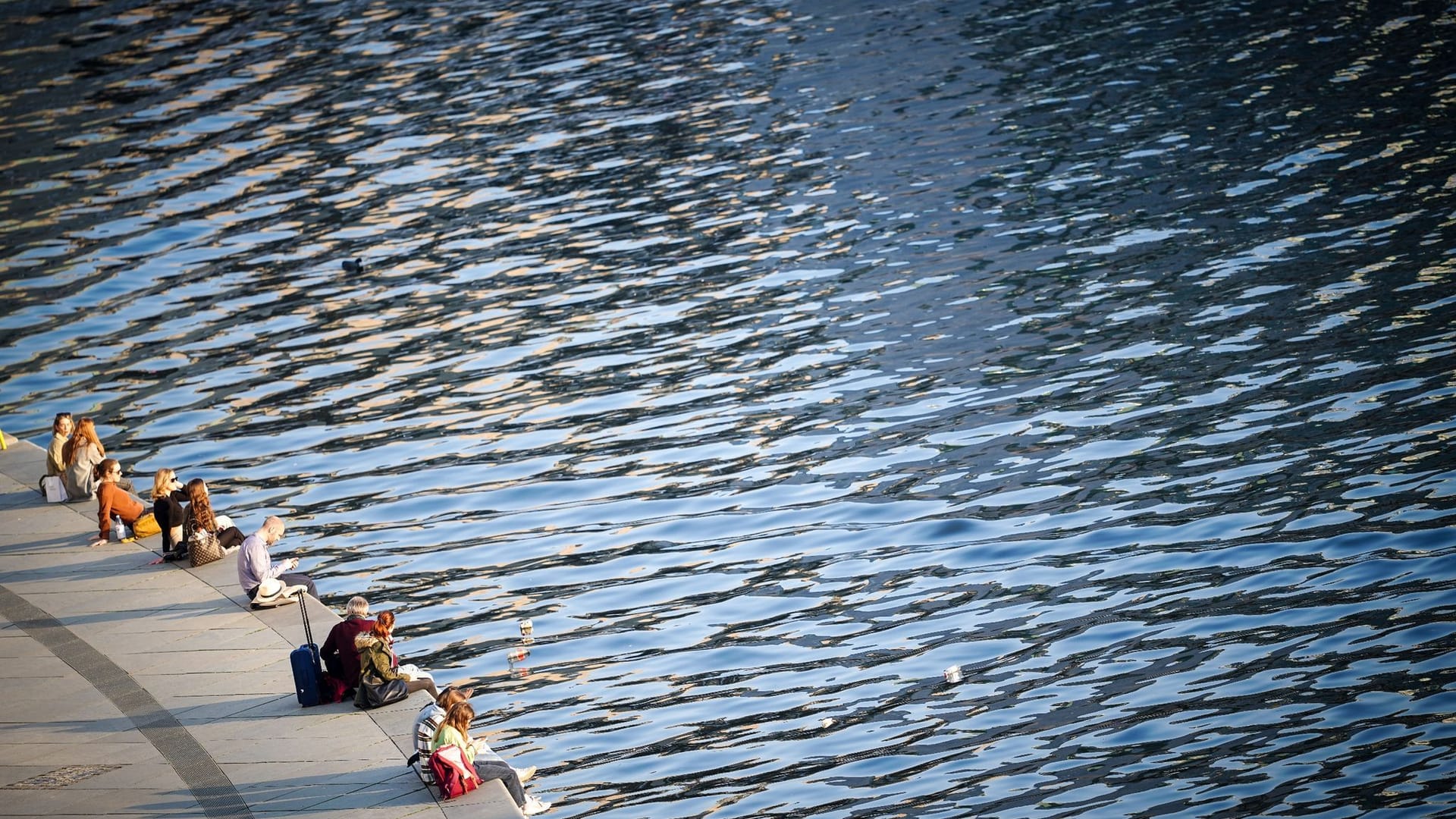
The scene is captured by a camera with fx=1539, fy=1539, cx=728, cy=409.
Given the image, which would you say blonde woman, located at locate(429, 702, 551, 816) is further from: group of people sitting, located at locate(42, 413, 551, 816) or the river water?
the river water

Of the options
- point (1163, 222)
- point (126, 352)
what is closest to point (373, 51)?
point (126, 352)

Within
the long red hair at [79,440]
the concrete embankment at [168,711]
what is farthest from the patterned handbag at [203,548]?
the long red hair at [79,440]

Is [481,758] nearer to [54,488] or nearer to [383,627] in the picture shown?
[383,627]

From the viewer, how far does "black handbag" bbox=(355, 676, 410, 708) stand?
20.3 metres

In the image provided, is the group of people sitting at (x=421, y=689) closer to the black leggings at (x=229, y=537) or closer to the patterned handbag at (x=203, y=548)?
the patterned handbag at (x=203, y=548)

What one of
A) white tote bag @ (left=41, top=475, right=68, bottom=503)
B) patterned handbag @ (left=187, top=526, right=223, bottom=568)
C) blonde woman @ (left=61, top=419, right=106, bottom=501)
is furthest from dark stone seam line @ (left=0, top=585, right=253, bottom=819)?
white tote bag @ (left=41, top=475, right=68, bottom=503)

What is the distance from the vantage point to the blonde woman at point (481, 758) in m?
17.8

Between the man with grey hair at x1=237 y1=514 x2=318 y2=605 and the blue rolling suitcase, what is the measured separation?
2.98 meters

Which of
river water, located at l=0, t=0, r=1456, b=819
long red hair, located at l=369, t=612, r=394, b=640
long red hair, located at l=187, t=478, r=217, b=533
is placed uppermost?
long red hair, located at l=187, t=478, r=217, b=533

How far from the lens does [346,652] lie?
808 inches

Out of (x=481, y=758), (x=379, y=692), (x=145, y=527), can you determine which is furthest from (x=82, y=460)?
(x=481, y=758)

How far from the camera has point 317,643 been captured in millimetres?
22094

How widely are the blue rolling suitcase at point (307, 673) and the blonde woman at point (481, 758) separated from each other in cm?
311

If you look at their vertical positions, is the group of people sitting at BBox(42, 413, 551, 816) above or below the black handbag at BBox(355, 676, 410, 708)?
above
